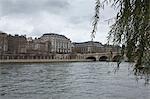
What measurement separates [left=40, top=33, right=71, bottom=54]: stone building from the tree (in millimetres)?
149255

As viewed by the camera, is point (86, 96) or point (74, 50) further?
point (74, 50)

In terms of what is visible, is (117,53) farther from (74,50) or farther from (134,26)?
(74,50)

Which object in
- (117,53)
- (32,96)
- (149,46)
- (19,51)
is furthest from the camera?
(19,51)

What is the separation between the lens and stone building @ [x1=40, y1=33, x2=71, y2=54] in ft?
507

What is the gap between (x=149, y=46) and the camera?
2801 millimetres

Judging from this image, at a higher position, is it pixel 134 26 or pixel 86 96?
pixel 134 26

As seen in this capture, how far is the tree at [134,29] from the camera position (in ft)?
8.95

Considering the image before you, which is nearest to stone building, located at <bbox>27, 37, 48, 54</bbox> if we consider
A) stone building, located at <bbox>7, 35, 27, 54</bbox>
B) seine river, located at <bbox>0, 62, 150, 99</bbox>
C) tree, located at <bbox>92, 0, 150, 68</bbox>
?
stone building, located at <bbox>7, 35, 27, 54</bbox>

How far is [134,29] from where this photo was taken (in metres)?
2.85

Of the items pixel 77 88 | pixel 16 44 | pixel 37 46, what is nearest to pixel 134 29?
pixel 77 88

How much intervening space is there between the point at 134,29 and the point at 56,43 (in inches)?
6226

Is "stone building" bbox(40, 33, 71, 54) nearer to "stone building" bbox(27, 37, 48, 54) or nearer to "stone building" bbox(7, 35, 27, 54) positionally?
"stone building" bbox(27, 37, 48, 54)

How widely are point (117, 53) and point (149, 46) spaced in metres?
0.35

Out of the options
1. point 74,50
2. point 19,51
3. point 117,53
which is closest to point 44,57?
point 19,51
